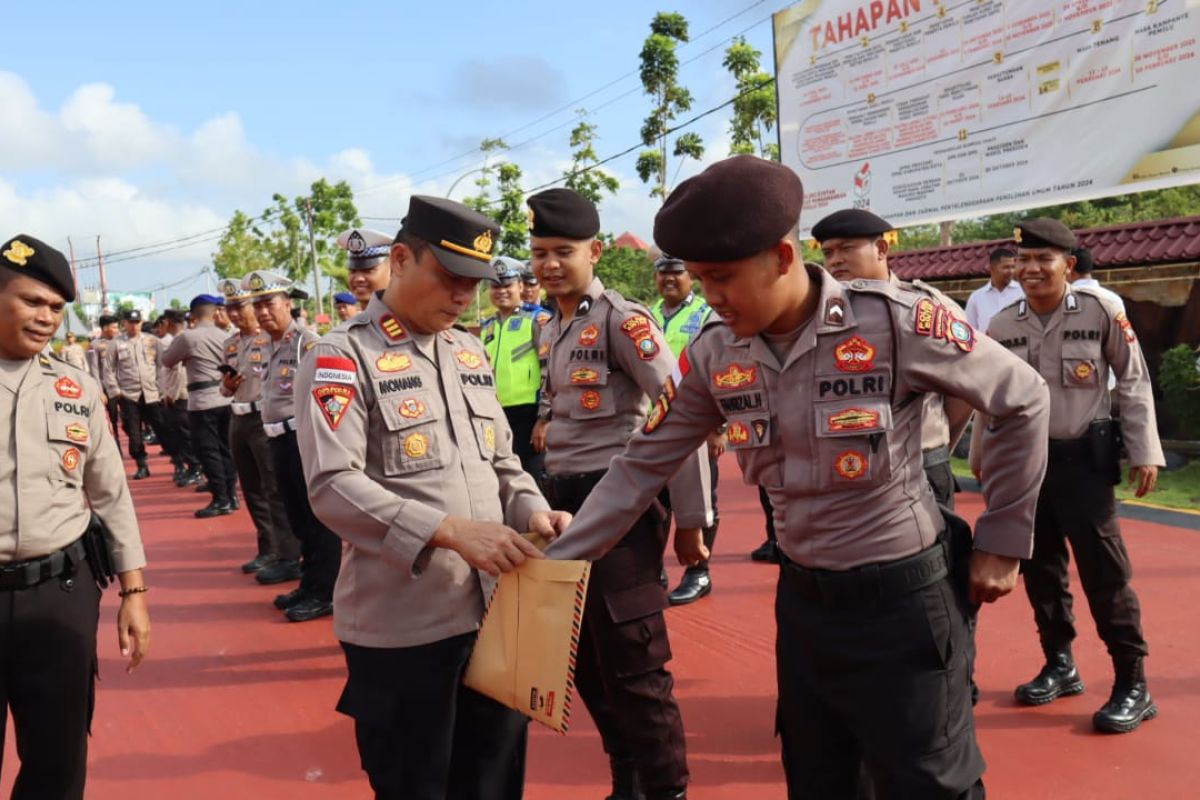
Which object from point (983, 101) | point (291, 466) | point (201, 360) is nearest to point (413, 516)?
point (291, 466)

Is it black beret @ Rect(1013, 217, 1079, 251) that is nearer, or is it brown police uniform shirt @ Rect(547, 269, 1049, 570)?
brown police uniform shirt @ Rect(547, 269, 1049, 570)

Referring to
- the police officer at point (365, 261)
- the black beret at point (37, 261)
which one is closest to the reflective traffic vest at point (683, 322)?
the police officer at point (365, 261)

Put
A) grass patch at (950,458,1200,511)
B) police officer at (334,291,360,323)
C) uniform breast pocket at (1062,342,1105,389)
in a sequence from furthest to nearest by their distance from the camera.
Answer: police officer at (334,291,360,323) → grass patch at (950,458,1200,511) → uniform breast pocket at (1062,342,1105,389)

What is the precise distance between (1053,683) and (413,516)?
2.92 m

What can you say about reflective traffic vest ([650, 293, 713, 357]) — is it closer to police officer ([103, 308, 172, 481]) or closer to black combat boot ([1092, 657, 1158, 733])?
black combat boot ([1092, 657, 1158, 733])

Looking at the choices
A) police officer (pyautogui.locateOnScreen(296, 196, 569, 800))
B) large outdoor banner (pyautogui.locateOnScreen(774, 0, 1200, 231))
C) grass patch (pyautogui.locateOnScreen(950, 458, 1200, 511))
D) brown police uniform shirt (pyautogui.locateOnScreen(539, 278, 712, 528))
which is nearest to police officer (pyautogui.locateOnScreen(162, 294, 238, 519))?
brown police uniform shirt (pyautogui.locateOnScreen(539, 278, 712, 528))

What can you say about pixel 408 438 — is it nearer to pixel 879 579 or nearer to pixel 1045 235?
pixel 879 579

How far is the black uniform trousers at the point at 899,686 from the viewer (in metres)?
1.95

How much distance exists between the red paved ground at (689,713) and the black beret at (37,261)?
6.34ft

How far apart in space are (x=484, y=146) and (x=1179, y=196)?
62.3ft

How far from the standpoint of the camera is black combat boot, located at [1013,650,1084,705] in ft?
12.2

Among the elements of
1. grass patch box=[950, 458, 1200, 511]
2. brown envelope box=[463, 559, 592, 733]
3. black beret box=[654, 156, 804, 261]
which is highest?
black beret box=[654, 156, 804, 261]

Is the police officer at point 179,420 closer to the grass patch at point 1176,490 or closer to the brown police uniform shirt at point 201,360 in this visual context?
the brown police uniform shirt at point 201,360

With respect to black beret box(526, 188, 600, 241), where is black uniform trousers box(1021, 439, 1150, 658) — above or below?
below
